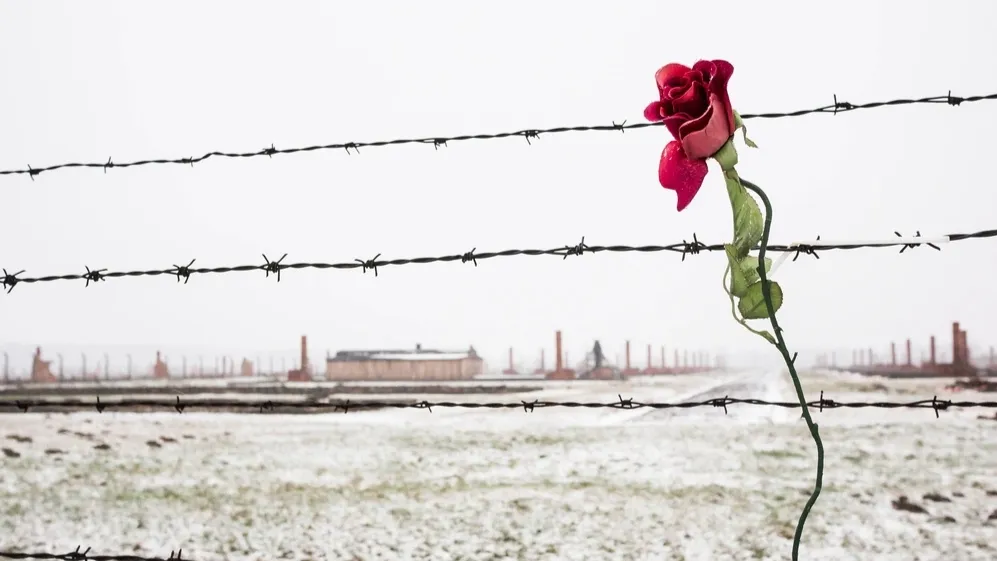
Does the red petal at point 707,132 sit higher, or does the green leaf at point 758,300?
the red petal at point 707,132

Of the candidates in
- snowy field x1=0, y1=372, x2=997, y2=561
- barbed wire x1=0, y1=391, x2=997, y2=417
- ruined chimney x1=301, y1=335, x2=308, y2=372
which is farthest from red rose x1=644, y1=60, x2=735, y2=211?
ruined chimney x1=301, y1=335, x2=308, y2=372

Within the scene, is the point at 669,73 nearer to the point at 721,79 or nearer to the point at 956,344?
the point at 721,79

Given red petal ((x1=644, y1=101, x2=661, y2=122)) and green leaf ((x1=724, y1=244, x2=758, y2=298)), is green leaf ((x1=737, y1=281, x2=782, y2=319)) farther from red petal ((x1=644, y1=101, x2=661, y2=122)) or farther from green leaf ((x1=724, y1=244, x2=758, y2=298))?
red petal ((x1=644, y1=101, x2=661, y2=122))

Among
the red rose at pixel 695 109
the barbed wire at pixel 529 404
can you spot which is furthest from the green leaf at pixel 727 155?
the barbed wire at pixel 529 404

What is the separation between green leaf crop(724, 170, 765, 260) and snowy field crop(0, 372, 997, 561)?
3.94 metres

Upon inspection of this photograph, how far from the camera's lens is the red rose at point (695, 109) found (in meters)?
1.11

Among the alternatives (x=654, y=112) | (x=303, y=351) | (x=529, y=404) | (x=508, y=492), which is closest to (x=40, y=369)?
(x=303, y=351)

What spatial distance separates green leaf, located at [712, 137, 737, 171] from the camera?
3.74 ft

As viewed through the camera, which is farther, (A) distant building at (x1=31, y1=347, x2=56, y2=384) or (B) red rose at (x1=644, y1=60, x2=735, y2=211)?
(A) distant building at (x1=31, y1=347, x2=56, y2=384)

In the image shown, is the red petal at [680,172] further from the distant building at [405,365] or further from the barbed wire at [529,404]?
the distant building at [405,365]

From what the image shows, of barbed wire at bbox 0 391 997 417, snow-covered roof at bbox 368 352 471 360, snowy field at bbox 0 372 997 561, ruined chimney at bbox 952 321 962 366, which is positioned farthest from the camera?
snow-covered roof at bbox 368 352 471 360

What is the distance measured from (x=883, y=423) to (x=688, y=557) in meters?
8.77

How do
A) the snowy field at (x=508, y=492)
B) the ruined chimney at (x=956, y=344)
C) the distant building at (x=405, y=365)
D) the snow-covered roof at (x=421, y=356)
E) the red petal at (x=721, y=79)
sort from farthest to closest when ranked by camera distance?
1. the snow-covered roof at (x=421, y=356)
2. the distant building at (x=405, y=365)
3. the ruined chimney at (x=956, y=344)
4. the snowy field at (x=508, y=492)
5. the red petal at (x=721, y=79)

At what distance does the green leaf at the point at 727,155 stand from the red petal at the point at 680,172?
0.02 metres
